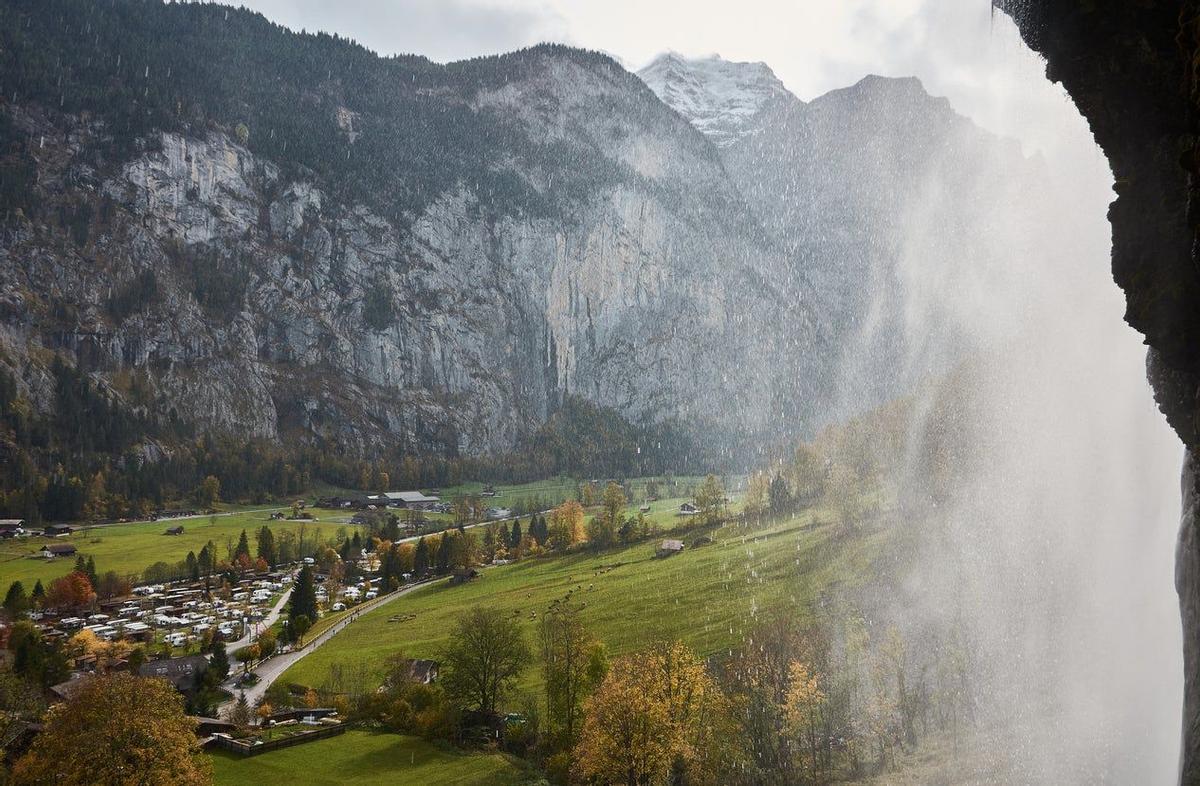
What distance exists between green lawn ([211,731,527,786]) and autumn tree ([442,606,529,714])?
5.38 m

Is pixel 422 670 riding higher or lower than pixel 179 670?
lower

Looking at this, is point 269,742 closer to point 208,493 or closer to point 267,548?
point 267,548

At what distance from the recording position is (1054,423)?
6625 cm

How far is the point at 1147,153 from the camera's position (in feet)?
44.2

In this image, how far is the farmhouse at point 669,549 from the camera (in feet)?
352

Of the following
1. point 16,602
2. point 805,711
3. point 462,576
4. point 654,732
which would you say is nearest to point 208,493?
point 16,602

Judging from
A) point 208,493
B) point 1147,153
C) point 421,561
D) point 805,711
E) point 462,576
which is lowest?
point 462,576

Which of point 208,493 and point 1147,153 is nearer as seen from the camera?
point 1147,153

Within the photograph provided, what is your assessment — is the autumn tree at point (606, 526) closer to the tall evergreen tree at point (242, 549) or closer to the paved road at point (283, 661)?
the paved road at point (283, 661)

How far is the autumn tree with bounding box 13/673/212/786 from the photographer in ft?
134

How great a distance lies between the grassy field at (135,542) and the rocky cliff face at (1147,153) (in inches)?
5539

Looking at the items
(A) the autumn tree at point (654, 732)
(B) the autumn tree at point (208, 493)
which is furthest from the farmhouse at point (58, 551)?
(A) the autumn tree at point (654, 732)

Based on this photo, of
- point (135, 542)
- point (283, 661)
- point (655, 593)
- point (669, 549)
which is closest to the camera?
point (283, 661)

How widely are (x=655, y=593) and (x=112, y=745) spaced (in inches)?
2264
